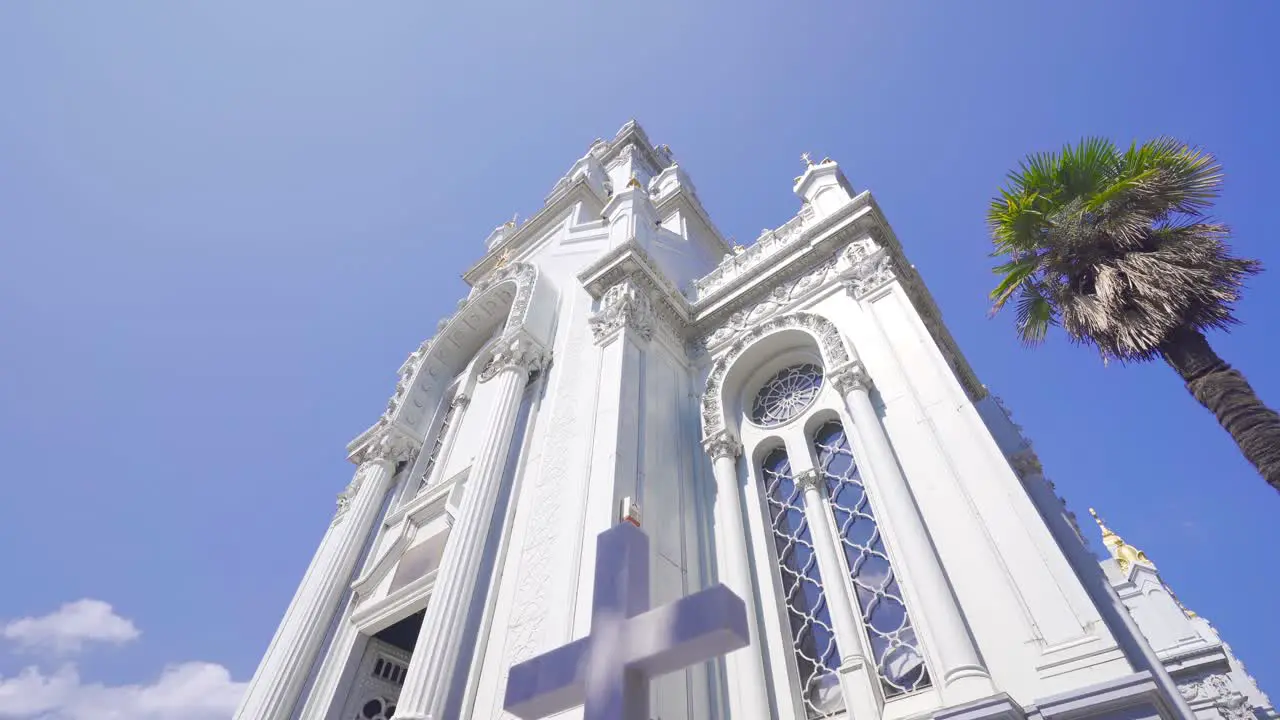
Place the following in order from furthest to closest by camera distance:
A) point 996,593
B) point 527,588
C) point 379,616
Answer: point 379,616 → point 527,588 → point 996,593

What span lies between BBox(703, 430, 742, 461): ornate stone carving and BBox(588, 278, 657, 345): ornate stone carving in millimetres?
2498

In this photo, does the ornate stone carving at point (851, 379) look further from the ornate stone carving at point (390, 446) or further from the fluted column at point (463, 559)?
the ornate stone carving at point (390, 446)

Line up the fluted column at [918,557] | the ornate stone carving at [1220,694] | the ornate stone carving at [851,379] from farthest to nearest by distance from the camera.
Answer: the ornate stone carving at [1220,694], the ornate stone carving at [851,379], the fluted column at [918,557]

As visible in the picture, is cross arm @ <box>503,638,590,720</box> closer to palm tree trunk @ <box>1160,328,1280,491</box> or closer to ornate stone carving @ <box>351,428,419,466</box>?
palm tree trunk @ <box>1160,328,1280,491</box>

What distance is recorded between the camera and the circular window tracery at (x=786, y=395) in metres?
11.1

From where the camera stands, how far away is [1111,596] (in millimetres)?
7211

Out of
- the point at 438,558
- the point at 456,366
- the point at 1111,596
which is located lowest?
the point at 1111,596

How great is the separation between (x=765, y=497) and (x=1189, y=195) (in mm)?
6428

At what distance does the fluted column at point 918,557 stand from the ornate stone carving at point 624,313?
400cm

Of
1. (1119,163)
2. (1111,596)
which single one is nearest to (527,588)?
A: (1111,596)

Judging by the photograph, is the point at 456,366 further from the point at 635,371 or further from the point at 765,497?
the point at 765,497

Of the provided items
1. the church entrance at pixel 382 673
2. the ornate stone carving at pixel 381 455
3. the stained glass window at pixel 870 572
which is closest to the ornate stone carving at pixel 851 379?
the stained glass window at pixel 870 572

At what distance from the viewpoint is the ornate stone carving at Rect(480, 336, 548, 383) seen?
1332cm

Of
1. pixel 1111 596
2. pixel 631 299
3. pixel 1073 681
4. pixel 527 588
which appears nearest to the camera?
pixel 1073 681
